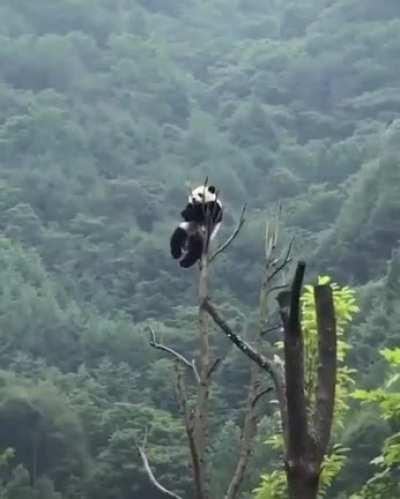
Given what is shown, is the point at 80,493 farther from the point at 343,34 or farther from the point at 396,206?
the point at 343,34

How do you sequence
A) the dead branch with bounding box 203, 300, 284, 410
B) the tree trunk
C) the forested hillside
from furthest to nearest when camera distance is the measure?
the forested hillside
the dead branch with bounding box 203, 300, 284, 410
the tree trunk

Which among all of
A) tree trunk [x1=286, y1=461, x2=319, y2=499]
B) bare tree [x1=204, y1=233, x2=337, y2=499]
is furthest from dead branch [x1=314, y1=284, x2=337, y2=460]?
tree trunk [x1=286, y1=461, x2=319, y2=499]

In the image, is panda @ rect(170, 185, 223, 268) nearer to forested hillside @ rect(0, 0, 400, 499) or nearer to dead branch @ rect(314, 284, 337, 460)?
dead branch @ rect(314, 284, 337, 460)

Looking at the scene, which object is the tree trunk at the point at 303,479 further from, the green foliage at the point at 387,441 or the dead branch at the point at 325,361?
the green foliage at the point at 387,441

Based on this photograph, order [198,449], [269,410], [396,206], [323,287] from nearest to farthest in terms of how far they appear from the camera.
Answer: [323,287] → [198,449] → [269,410] → [396,206]

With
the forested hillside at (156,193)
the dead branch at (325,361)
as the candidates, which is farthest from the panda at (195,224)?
the forested hillside at (156,193)

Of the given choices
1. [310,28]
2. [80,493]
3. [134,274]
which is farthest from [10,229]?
[310,28]
